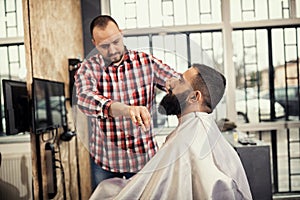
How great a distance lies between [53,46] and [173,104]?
71 cm

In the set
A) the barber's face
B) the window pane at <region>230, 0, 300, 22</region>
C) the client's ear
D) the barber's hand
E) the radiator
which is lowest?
→ the radiator

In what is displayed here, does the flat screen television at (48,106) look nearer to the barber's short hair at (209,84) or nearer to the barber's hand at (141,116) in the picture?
the barber's hand at (141,116)

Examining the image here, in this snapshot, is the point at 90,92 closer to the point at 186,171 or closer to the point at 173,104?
the point at 173,104

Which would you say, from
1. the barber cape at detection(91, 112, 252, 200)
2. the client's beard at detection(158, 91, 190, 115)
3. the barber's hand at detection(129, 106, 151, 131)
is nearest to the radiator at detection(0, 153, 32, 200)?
the barber cape at detection(91, 112, 252, 200)

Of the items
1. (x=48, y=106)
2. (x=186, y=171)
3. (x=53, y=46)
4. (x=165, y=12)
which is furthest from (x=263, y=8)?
(x=48, y=106)

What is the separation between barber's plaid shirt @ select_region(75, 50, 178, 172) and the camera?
1.92 m

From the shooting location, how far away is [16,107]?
1959 mm

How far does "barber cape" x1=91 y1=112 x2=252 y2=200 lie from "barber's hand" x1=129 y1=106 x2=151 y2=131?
0.13m

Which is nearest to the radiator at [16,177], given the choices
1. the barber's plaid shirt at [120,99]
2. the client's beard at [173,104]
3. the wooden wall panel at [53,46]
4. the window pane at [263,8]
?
the wooden wall panel at [53,46]

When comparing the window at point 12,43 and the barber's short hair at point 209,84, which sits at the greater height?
the window at point 12,43

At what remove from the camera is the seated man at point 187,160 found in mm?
1908

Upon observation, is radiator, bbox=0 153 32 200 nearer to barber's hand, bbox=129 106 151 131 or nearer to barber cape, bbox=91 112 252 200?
barber cape, bbox=91 112 252 200

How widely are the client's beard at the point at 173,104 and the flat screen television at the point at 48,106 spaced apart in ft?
1.76

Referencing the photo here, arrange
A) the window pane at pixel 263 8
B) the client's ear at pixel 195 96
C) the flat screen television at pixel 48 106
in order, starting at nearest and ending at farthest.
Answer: the client's ear at pixel 195 96 < the flat screen television at pixel 48 106 < the window pane at pixel 263 8
